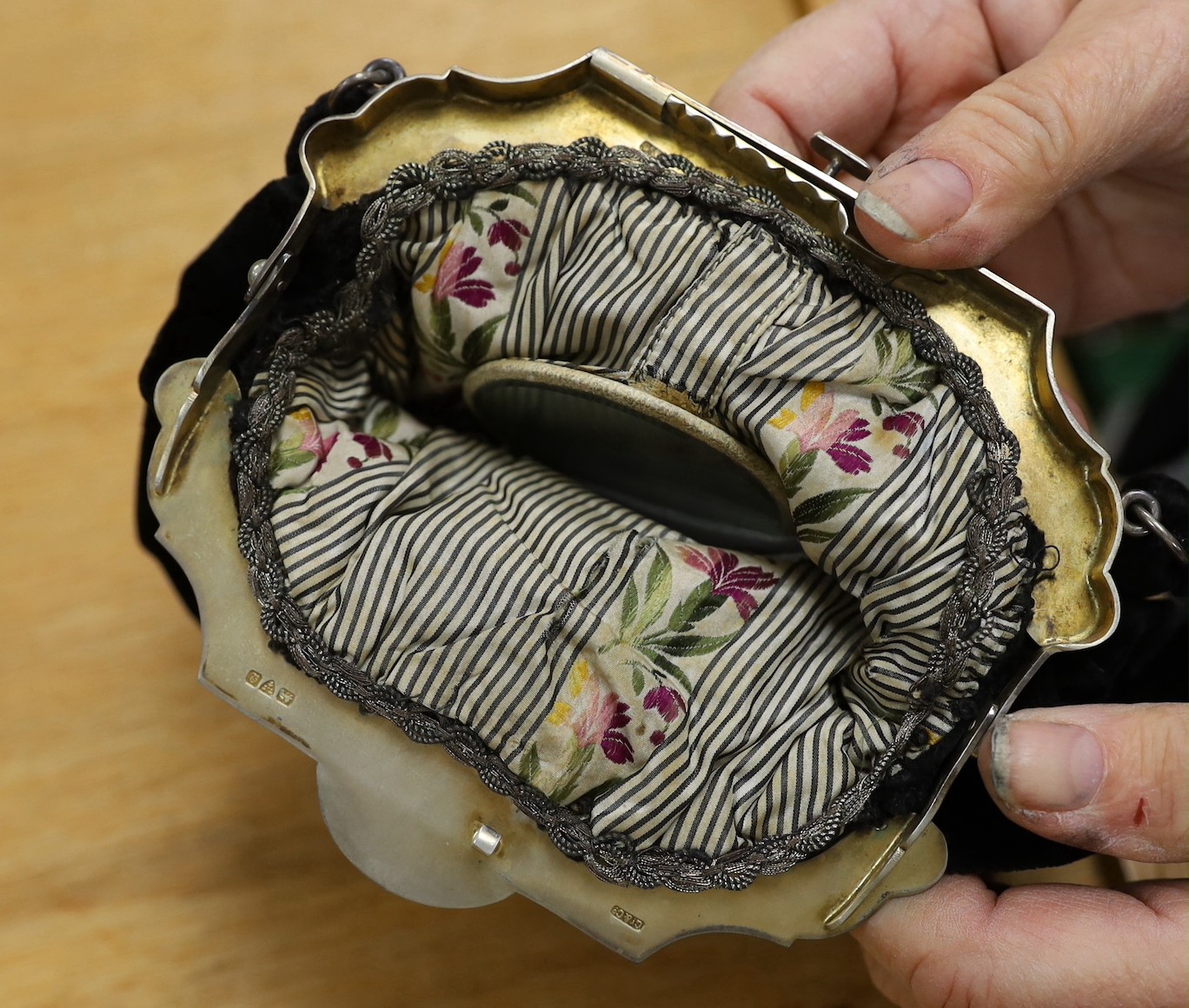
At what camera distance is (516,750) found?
1.66 ft

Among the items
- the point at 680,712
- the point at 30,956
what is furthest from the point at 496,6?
the point at 30,956

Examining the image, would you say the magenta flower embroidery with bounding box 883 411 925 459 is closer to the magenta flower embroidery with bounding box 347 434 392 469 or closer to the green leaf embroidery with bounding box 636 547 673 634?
the green leaf embroidery with bounding box 636 547 673 634

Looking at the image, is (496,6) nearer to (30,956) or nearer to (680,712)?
(680,712)

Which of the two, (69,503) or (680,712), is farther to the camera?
(69,503)

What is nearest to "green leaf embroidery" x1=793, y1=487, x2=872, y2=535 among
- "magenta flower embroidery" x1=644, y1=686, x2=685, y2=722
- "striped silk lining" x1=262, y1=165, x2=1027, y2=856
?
"striped silk lining" x1=262, y1=165, x2=1027, y2=856

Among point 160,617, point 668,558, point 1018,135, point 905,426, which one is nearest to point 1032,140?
point 1018,135

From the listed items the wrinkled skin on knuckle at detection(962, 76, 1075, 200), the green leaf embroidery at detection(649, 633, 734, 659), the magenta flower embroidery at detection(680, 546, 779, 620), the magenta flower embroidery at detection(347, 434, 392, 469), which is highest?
the wrinkled skin on knuckle at detection(962, 76, 1075, 200)

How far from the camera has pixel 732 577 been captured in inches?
20.7

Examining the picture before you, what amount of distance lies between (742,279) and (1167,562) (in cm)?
29

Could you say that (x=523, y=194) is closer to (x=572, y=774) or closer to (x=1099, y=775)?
(x=572, y=774)

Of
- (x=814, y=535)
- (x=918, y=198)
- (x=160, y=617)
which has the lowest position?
(x=160, y=617)

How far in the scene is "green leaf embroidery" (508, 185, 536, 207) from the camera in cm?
53

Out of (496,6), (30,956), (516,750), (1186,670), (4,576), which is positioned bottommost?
(30,956)

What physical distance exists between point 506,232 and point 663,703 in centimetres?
27
